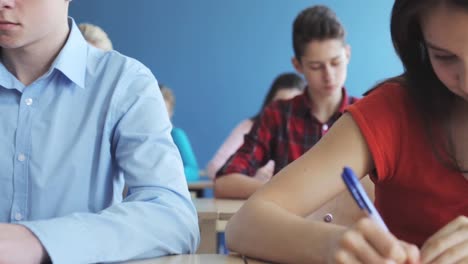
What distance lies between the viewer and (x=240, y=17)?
5.64 metres

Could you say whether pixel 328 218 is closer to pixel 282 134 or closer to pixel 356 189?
pixel 356 189

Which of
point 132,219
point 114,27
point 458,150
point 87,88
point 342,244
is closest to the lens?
point 342,244

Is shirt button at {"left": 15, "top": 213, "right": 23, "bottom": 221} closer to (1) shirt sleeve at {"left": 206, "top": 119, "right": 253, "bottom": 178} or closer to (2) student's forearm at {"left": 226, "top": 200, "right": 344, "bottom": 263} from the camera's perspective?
(2) student's forearm at {"left": 226, "top": 200, "right": 344, "bottom": 263}

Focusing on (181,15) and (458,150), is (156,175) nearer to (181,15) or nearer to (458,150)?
(458,150)

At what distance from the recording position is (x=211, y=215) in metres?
2.25

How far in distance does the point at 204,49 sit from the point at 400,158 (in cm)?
439

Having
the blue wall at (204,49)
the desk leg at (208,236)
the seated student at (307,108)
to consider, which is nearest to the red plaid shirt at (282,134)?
the seated student at (307,108)

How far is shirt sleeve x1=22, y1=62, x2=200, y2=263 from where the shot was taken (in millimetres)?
1124

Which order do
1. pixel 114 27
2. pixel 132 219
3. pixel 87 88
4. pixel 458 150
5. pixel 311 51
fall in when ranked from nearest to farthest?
pixel 132 219 < pixel 458 150 < pixel 87 88 < pixel 311 51 < pixel 114 27

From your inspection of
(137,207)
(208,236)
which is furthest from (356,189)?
(208,236)

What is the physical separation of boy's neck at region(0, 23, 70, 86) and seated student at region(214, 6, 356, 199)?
1.51m

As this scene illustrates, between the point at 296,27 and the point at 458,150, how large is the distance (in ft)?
6.10

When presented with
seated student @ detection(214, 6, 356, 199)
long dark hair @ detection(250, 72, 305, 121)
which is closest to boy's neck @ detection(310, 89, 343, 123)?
seated student @ detection(214, 6, 356, 199)

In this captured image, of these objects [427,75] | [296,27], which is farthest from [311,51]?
[427,75]
